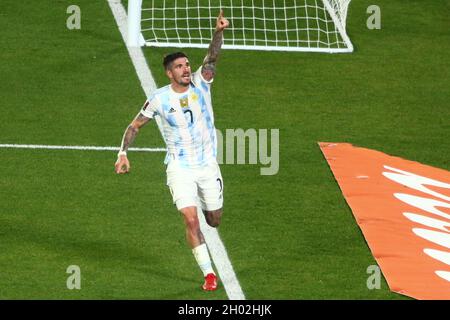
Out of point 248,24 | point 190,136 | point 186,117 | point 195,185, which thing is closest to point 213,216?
point 195,185

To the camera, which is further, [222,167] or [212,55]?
[222,167]

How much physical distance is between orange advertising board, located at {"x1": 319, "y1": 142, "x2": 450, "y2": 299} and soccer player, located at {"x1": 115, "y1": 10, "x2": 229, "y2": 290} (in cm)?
193

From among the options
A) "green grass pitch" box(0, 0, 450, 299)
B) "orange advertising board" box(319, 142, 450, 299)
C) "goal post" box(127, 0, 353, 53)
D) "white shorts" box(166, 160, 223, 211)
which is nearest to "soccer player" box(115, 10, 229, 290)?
"white shorts" box(166, 160, 223, 211)

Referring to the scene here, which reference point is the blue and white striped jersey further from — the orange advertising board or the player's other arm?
the orange advertising board

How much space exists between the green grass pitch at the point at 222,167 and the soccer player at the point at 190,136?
0.72 meters

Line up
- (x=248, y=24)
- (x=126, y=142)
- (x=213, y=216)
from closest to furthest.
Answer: (x=126, y=142), (x=213, y=216), (x=248, y=24)

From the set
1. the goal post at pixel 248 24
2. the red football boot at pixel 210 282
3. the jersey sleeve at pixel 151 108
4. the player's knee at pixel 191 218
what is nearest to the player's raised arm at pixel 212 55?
the jersey sleeve at pixel 151 108

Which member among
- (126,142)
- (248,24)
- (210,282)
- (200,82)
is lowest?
(210,282)

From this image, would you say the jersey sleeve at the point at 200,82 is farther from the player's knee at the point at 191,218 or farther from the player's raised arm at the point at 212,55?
the player's knee at the point at 191,218

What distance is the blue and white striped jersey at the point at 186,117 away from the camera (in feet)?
45.2

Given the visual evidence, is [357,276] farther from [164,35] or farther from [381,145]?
[164,35]

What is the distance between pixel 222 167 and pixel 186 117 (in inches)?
141

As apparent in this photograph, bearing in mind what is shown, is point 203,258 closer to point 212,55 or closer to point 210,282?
point 210,282

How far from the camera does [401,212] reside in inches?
626
